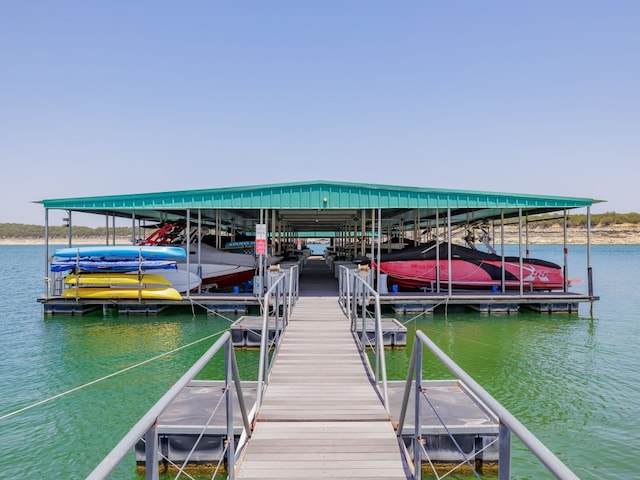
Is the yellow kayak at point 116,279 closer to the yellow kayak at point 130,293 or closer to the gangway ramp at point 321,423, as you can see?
the yellow kayak at point 130,293

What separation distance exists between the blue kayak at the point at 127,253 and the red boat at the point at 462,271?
6671 millimetres

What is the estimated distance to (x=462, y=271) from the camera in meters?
15.5

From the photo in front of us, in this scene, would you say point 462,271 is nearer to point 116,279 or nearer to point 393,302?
point 393,302

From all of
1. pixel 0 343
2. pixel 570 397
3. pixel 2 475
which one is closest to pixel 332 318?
pixel 570 397

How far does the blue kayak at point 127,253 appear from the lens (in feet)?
45.4

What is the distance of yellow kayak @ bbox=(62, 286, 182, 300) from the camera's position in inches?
549

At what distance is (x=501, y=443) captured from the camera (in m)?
2.08

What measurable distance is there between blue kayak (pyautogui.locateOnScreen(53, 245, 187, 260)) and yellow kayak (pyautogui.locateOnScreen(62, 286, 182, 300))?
97 cm

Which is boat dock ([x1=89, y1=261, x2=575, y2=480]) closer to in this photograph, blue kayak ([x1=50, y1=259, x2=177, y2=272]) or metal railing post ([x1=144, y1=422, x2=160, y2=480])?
metal railing post ([x1=144, y1=422, x2=160, y2=480])

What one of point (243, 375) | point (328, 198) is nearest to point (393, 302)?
point (328, 198)

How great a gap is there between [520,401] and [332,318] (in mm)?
3880

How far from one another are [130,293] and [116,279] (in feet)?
2.06

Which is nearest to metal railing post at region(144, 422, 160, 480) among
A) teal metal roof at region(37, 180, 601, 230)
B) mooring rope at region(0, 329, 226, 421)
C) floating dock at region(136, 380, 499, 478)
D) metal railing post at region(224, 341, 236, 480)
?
metal railing post at region(224, 341, 236, 480)

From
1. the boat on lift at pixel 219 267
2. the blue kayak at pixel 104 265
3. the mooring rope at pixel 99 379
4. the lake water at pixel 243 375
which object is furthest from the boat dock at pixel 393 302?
the mooring rope at pixel 99 379
